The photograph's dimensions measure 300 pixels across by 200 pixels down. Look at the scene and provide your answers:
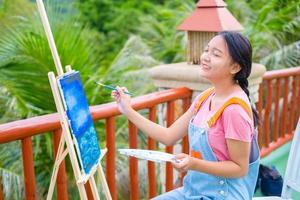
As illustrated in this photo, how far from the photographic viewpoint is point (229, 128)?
4.70 feet

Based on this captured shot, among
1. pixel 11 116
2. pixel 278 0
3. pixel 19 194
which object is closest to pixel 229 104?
pixel 19 194

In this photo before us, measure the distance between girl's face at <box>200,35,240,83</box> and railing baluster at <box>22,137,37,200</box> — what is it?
74cm

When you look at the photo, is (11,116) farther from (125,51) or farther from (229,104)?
(229,104)

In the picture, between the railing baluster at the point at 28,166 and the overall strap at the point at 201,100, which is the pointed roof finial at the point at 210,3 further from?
the railing baluster at the point at 28,166

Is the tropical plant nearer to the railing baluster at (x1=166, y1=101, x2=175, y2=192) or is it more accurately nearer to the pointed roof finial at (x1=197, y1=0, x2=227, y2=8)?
the railing baluster at (x1=166, y1=101, x2=175, y2=192)

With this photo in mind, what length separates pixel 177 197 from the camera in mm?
1651

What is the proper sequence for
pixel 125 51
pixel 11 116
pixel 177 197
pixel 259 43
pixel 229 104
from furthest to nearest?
pixel 259 43 < pixel 125 51 < pixel 11 116 < pixel 177 197 < pixel 229 104

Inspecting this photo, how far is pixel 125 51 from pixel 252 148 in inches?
125

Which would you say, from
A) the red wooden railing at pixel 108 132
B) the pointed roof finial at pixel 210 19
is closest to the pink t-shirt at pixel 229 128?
the red wooden railing at pixel 108 132

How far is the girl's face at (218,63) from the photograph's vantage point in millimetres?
1487

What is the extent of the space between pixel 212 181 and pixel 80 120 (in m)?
0.51

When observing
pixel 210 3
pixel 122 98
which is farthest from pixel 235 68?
pixel 210 3

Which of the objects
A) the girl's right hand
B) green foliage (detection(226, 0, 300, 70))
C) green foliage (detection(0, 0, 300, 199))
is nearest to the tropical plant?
green foliage (detection(0, 0, 300, 199))

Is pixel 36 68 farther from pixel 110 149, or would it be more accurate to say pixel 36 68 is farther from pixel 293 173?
pixel 293 173
